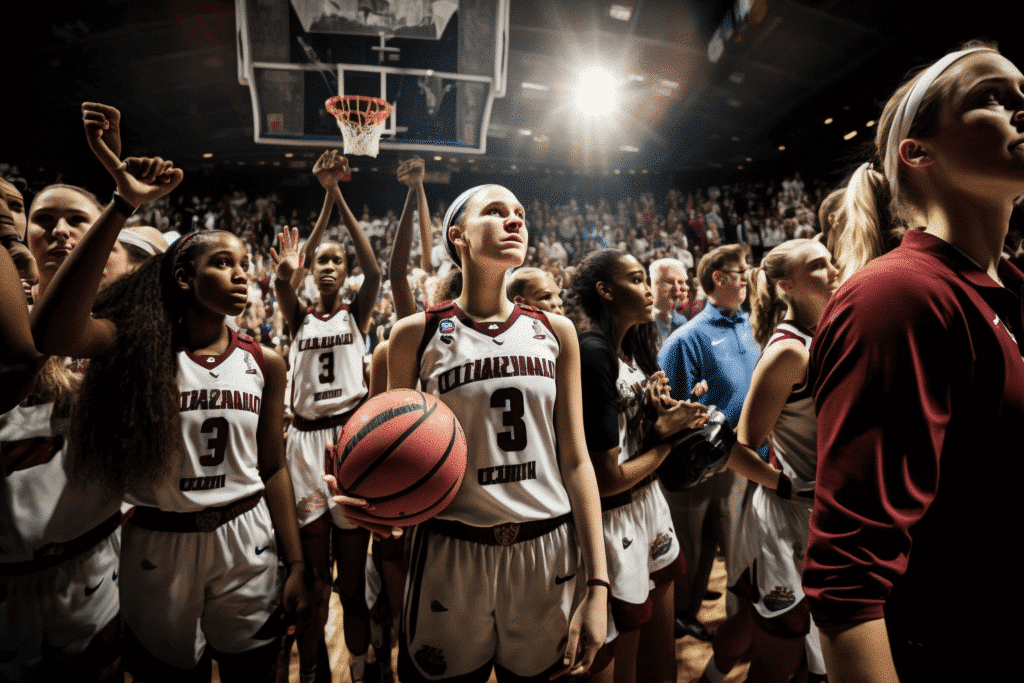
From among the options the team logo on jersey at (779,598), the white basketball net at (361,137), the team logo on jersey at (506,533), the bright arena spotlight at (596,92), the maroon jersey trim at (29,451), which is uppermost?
the bright arena spotlight at (596,92)

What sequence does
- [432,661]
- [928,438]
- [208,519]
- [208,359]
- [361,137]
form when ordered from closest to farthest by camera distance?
[928,438], [432,661], [208,519], [208,359], [361,137]

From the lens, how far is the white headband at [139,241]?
6.67 feet

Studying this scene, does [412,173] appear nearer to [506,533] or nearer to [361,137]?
[506,533]

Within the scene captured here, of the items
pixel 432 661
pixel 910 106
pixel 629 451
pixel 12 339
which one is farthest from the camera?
pixel 629 451

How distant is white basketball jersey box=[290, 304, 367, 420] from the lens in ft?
10.3

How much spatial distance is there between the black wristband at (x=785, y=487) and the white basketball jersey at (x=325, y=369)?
93.9 inches

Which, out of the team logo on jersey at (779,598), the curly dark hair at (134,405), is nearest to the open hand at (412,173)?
the curly dark hair at (134,405)

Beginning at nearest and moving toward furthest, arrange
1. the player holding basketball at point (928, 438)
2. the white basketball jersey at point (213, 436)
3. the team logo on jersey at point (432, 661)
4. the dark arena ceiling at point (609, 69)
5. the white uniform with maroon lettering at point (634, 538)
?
the player holding basketball at point (928, 438), the team logo on jersey at point (432, 661), the white basketball jersey at point (213, 436), the white uniform with maroon lettering at point (634, 538), the dark arena ceiling at point (609, 69)

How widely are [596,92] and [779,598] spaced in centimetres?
1415

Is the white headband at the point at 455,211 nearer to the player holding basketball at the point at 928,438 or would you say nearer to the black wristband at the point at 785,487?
the player holding basketball at the point at 928,438

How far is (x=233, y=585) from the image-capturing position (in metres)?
1.65

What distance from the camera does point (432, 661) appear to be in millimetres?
1426

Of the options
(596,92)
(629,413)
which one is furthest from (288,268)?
(596,92)

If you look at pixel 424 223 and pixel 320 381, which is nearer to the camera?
pixel 424 223
